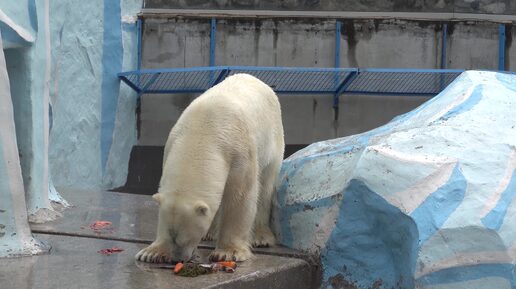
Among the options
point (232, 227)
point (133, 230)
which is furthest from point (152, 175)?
point (232, 227)

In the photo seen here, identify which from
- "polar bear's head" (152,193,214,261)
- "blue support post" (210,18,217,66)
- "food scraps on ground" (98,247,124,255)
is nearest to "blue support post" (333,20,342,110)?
"blue support post" (210,18,217,66)

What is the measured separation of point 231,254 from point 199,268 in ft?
1.31

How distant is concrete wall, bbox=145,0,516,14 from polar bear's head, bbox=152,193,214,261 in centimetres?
753

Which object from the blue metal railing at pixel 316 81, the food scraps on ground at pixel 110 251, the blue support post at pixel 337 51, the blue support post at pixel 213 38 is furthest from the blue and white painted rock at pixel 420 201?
the blue support post at pixel 213 38

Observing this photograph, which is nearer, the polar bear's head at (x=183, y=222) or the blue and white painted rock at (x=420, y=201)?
the polar bear's head at (x=183, y=222)

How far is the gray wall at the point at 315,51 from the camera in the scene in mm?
10836

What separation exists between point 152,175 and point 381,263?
22.2 ft

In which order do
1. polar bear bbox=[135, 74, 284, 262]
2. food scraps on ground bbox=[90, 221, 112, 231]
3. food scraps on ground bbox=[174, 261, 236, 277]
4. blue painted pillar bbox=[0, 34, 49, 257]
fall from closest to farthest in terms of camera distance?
food scraps on ground bbox=[174, 261, 236, 277] → polar bear bbox=[135, 74, 284, 262] → blue painted pillar bbox=[0, 34, 49, 257] → food scraps on ground bbox=[90, 221, 112, 231]

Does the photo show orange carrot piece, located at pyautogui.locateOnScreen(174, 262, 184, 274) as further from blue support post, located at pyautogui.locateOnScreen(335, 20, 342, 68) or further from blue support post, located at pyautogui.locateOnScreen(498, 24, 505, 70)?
blue support post, located at pyautogui.locateOnScreen(498, 24, 505, 70)

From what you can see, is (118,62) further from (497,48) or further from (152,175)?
(497,48)

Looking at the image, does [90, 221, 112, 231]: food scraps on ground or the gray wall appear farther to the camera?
the gray wall

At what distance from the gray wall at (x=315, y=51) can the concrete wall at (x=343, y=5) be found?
413 mm

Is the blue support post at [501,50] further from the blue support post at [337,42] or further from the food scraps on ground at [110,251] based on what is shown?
the food scraps on ground at [110,251]

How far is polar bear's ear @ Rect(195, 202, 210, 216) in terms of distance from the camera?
12.7ft
